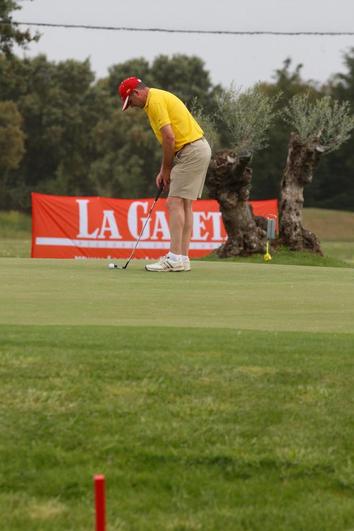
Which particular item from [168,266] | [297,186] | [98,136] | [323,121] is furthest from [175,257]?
[98,136]

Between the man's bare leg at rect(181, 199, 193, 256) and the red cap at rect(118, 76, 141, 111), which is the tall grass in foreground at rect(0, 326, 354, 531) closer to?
the red cap at rect(118, 76, 141, 111)

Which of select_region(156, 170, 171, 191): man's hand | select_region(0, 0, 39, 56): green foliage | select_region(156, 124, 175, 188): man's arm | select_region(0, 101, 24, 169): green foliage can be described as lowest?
select_region(156, 170, 171, 191): man's hand

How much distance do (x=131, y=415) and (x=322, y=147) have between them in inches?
723

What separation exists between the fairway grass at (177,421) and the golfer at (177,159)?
5.20 m

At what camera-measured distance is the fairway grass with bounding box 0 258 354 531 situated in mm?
4246

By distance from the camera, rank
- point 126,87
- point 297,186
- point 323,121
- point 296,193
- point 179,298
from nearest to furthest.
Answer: point 179,298 < point 126,87 < point 296,193 < point 297,186 < point 323,121

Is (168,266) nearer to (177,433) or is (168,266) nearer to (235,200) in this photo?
(177,433)

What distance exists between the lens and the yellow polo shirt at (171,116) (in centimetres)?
1266

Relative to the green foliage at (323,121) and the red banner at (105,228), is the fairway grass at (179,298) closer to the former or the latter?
the green foliage at (323,121)

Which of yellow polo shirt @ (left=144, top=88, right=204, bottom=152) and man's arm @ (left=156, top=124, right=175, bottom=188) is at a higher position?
yellow polo shirt @ (left=144, top=88, right=204, bottom=152)

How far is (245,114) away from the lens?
26.3 m

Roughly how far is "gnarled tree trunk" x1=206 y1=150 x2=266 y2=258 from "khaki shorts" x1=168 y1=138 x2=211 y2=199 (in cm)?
801

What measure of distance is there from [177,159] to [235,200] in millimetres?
8761

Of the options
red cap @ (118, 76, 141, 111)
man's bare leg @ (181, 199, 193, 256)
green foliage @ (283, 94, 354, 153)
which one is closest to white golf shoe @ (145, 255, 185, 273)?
man's bare leg @ (181, 199, 193, 256)
